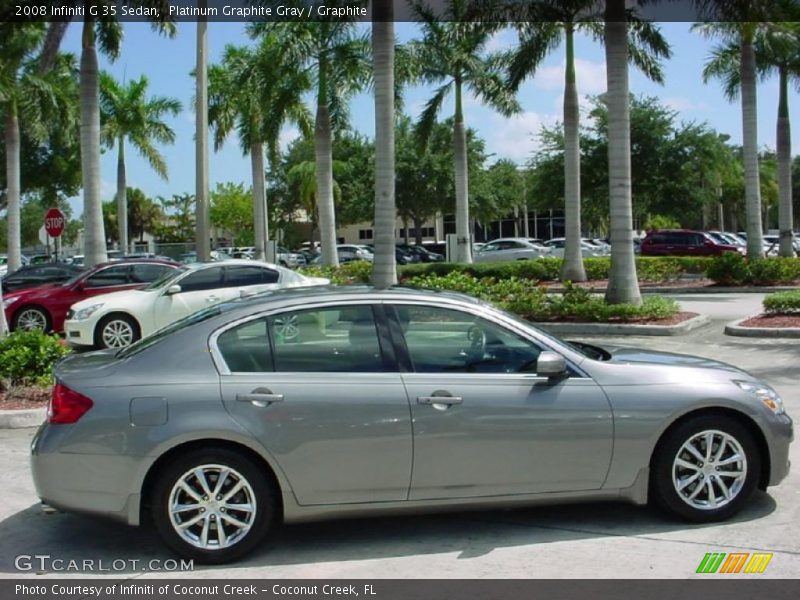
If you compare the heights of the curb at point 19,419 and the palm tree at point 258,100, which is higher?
the palm tree at point 258,100

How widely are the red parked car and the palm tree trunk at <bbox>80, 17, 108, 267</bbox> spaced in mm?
4527

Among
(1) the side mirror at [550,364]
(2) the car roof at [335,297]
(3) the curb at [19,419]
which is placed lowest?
(3) the curb at [19,419]

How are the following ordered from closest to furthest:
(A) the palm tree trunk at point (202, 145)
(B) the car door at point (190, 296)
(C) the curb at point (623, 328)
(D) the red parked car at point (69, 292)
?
(B) the car door at point (190, 296) → (C) the curb at point (623, 328) → (D) the red parked car at point (69, 292) → (A) the palm tree trunk at point (202, 145)

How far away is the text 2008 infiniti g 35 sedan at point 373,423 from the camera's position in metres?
5.03

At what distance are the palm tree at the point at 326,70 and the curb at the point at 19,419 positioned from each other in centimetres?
1763

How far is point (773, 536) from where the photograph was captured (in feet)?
17.6

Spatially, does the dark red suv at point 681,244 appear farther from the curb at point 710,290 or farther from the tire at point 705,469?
the tire at point 705,469

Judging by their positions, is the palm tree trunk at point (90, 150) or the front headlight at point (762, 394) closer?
the front headlight at point (762, 394)

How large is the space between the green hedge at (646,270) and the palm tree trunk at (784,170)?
302 centimetres

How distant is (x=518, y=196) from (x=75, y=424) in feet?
172

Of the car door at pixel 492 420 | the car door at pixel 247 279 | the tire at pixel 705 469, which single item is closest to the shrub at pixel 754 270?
the car door at pixel 247 279

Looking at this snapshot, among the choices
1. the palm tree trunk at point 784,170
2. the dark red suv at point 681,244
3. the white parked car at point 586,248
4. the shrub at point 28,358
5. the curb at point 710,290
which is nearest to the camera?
the shrub at point 28,358

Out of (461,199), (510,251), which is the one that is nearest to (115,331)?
(461,199)

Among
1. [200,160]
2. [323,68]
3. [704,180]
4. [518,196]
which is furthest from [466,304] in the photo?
[518,196]
